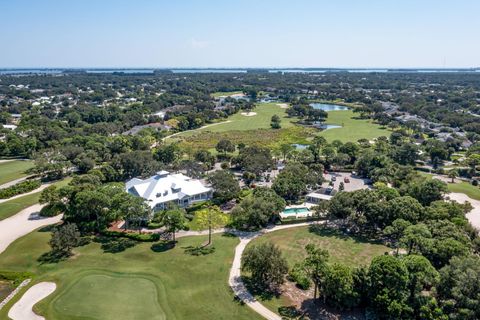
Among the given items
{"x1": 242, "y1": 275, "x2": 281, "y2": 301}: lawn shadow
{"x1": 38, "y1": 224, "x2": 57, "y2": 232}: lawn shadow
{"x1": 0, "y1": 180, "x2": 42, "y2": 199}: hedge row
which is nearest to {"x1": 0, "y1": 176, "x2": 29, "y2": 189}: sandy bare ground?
{"x1": 0, "y1": 180, "x2": 42, "y2": 199}: hedge row

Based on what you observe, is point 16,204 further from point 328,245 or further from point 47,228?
point 328,245

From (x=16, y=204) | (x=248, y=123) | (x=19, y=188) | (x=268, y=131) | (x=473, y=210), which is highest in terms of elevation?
(x=248, y=123)

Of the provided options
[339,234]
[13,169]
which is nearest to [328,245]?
[339,234]

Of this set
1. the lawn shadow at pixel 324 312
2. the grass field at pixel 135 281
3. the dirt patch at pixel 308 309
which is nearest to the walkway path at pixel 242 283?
the grass field at pixel 135 281

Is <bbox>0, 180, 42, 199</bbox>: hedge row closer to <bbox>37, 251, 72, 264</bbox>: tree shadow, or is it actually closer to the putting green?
<bbox>37, 251, 72, 264</bbox>: tree shadow

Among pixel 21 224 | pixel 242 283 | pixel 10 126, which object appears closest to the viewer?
pixel 242 283

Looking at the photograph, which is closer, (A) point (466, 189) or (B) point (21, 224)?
(B) point (21, 224)

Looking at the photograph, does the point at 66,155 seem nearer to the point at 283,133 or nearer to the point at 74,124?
the point at 74,124
